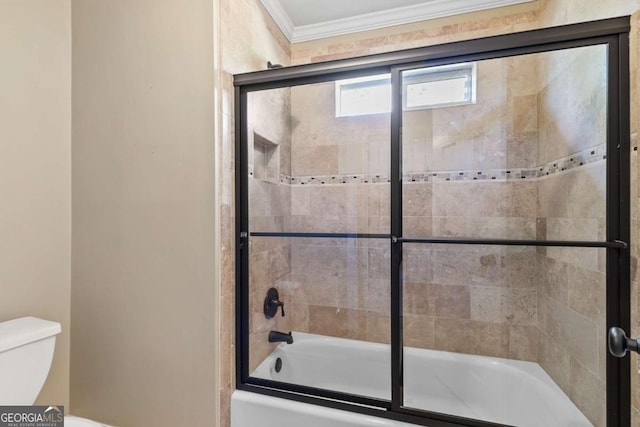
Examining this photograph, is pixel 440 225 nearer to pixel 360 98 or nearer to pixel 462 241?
pixel 462 241

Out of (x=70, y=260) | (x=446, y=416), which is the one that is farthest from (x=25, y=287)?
(x=446, y=416)

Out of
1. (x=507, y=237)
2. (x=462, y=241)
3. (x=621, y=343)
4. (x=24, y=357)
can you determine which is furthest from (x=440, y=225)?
(x=24, y=357)

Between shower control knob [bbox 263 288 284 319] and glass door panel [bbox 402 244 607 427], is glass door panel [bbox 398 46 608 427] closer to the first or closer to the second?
glass door panel [bbox 402 244 607 427]

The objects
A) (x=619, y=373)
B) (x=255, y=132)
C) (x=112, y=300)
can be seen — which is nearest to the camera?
(x=619, y=373)

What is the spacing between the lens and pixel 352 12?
6.44ft

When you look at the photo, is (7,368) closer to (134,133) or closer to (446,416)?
(134,133)

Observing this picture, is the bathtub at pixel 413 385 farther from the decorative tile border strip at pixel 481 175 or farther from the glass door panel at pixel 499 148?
the decorative tile border strip at pixel 481 175

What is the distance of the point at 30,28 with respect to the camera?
1361 millimetres

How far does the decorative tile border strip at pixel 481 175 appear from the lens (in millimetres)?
1260

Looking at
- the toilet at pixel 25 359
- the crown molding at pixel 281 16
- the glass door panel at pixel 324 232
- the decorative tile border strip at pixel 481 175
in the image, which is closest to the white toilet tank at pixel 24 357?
the toilet at pixel 25 359

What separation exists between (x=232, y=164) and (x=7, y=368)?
111cm

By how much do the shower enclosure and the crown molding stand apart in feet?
1.56

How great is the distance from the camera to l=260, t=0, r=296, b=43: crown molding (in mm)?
1819

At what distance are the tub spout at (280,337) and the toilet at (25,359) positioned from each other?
2.92 ft
